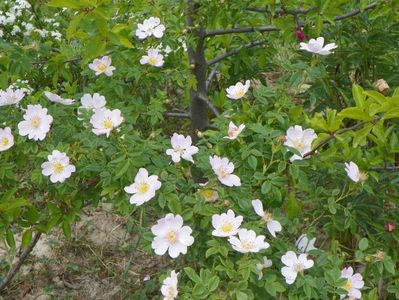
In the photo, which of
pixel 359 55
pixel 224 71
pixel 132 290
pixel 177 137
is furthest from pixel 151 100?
pixel 132 290

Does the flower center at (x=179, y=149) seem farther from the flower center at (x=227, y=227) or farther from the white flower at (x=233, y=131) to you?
the flower center at (x=227, y=227)

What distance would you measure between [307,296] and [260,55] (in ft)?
3.52

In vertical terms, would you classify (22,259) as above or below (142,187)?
below

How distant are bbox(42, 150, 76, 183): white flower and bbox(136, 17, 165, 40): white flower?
1.71 ft

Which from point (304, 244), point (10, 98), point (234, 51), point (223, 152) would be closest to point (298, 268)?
point (304, 244)

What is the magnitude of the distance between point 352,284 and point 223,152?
440 millimetres

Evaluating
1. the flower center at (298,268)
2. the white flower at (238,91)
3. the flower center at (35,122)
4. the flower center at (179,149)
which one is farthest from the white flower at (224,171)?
the flower center at (35,122)

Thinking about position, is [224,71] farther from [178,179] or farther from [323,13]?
[178,179]

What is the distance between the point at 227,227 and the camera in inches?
52.0

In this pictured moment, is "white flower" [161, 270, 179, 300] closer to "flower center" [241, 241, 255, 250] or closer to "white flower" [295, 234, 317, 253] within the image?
"flower center" [241, 241, 255, 250]

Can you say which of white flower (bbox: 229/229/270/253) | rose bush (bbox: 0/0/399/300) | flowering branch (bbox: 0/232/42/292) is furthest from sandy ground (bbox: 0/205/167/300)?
white flower (bbox: 229/229/270/253)

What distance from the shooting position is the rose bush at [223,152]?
1329 mm

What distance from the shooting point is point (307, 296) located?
129cm

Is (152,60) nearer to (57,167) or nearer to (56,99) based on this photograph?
(56,99)
